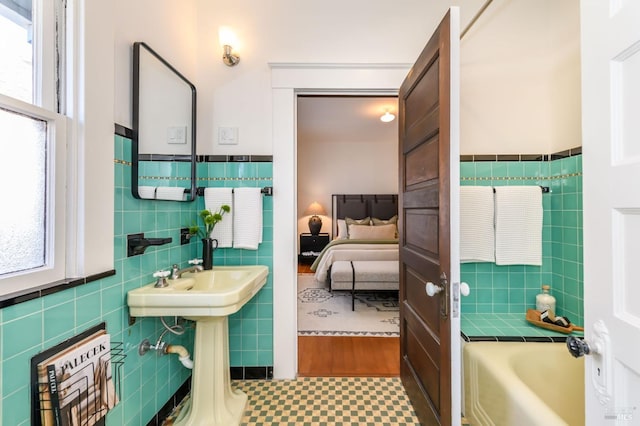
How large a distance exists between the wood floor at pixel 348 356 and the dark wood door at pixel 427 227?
365 mm

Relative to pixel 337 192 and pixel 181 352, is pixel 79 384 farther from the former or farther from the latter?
pixel 337 192

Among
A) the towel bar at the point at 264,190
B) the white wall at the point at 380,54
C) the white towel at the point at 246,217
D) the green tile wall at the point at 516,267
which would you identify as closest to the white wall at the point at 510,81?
the white wall at the point at 380,54

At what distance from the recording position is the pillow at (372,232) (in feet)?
17.0

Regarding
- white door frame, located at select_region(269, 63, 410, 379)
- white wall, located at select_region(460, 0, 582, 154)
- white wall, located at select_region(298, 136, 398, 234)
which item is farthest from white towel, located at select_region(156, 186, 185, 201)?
white wall, located at select_region(298, 136, 398, 234)

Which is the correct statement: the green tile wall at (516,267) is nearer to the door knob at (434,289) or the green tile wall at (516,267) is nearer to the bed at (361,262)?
the door knob at (434,289)

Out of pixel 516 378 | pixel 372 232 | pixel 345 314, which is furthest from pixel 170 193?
pixel 372 232

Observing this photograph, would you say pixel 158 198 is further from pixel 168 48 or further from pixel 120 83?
pixel 168 48

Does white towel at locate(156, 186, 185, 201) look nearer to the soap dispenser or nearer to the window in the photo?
the window

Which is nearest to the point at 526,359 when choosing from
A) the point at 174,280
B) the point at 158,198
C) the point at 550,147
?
the point at 550,147

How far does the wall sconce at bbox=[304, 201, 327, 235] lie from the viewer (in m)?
5.95

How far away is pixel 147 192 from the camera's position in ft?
4.95

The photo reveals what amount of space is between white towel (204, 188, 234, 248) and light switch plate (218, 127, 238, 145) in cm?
34

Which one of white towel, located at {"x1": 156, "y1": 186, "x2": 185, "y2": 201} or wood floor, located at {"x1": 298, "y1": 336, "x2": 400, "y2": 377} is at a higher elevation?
white towel, located at {"x1": 156, "y1": 186, "x2": 185, "y2": 201}

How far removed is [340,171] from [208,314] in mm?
5117
